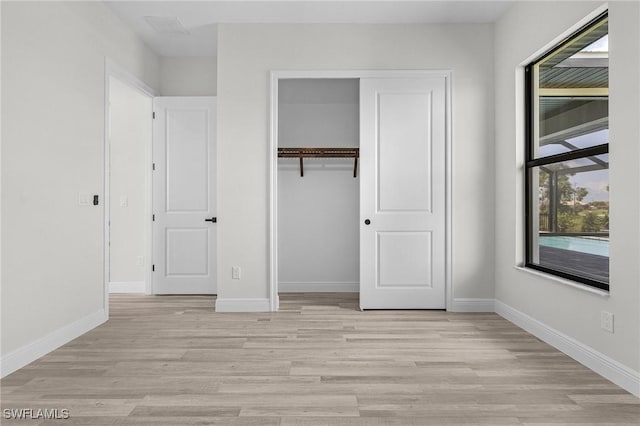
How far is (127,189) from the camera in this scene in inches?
194

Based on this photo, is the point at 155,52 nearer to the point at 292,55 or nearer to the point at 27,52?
the point at 292,55

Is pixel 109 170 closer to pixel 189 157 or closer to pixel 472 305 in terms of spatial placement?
pixel 189 157

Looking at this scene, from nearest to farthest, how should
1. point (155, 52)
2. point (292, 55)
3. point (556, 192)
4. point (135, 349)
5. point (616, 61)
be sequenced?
1. point (616, 61)
2. point (135, 349)
3. point (556, 192)
4. point (292, 55)
5. point (155, 52)

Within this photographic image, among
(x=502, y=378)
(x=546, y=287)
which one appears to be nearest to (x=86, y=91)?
(x=502, y=378)

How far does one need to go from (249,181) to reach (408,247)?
1662 millimetres

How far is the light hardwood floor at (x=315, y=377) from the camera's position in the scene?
1991 millimetres

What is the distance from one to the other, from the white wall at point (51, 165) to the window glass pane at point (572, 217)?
3607 millimetres

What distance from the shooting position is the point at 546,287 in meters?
3.08

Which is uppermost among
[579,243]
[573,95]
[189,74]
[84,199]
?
[189,74]

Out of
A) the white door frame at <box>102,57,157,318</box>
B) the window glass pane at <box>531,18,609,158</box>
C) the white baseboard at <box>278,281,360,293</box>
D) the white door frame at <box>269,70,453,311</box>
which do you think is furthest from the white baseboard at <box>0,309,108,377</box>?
the window glass pane at <box>531,18,609,158</box>

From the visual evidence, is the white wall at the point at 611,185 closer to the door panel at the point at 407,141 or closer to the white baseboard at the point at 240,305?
the door panel at the point at 407,141

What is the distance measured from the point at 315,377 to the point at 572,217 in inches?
81.4

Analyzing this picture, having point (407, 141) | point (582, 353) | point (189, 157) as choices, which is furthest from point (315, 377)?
point (189, 157)

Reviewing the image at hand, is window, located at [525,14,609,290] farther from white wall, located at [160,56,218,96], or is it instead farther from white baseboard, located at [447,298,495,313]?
white wall, located at [160,56,218,96]
